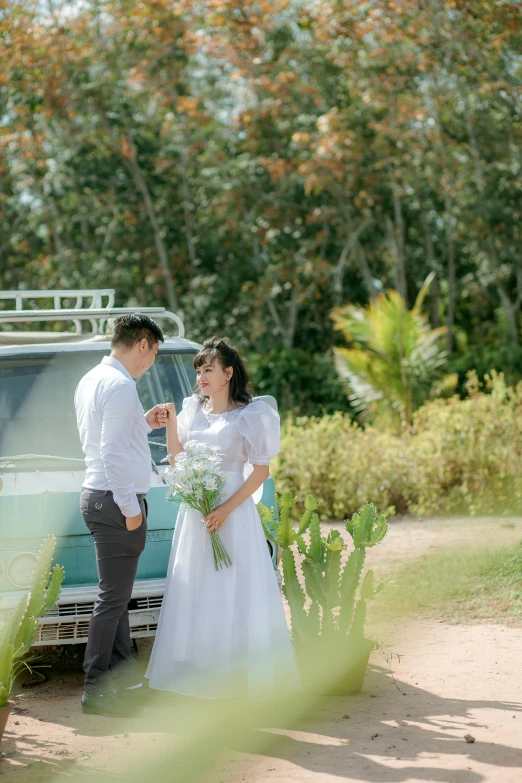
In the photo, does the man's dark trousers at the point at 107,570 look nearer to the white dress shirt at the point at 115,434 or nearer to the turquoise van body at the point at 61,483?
the white dress shirt at the point at 115,434

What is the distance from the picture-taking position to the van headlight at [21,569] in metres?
5.24

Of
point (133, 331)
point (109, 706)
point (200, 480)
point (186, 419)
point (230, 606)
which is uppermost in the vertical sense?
point (133, 331)

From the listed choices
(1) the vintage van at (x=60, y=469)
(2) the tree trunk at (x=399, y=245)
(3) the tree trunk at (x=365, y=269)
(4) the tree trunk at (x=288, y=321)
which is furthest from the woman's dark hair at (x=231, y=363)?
(4) the tree trunk at (x=288, y=321)

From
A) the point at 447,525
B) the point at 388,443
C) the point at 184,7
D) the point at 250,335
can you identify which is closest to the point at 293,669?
the point at 447,525

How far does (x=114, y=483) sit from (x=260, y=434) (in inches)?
32.7

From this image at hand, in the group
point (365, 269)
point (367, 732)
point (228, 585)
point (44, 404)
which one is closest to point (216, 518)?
point (228, 585)

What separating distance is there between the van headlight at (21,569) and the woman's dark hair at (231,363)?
1238 mm

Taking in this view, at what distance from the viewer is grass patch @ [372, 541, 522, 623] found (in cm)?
716

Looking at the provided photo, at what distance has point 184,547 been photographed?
5.32 m

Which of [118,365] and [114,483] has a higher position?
[118,365]

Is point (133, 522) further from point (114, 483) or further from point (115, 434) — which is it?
point (115, 434)

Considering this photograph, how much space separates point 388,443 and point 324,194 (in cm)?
803

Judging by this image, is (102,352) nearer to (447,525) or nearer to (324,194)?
(447,525)

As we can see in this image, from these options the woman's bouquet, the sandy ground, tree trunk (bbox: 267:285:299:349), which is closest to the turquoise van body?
the woman's bouquet
